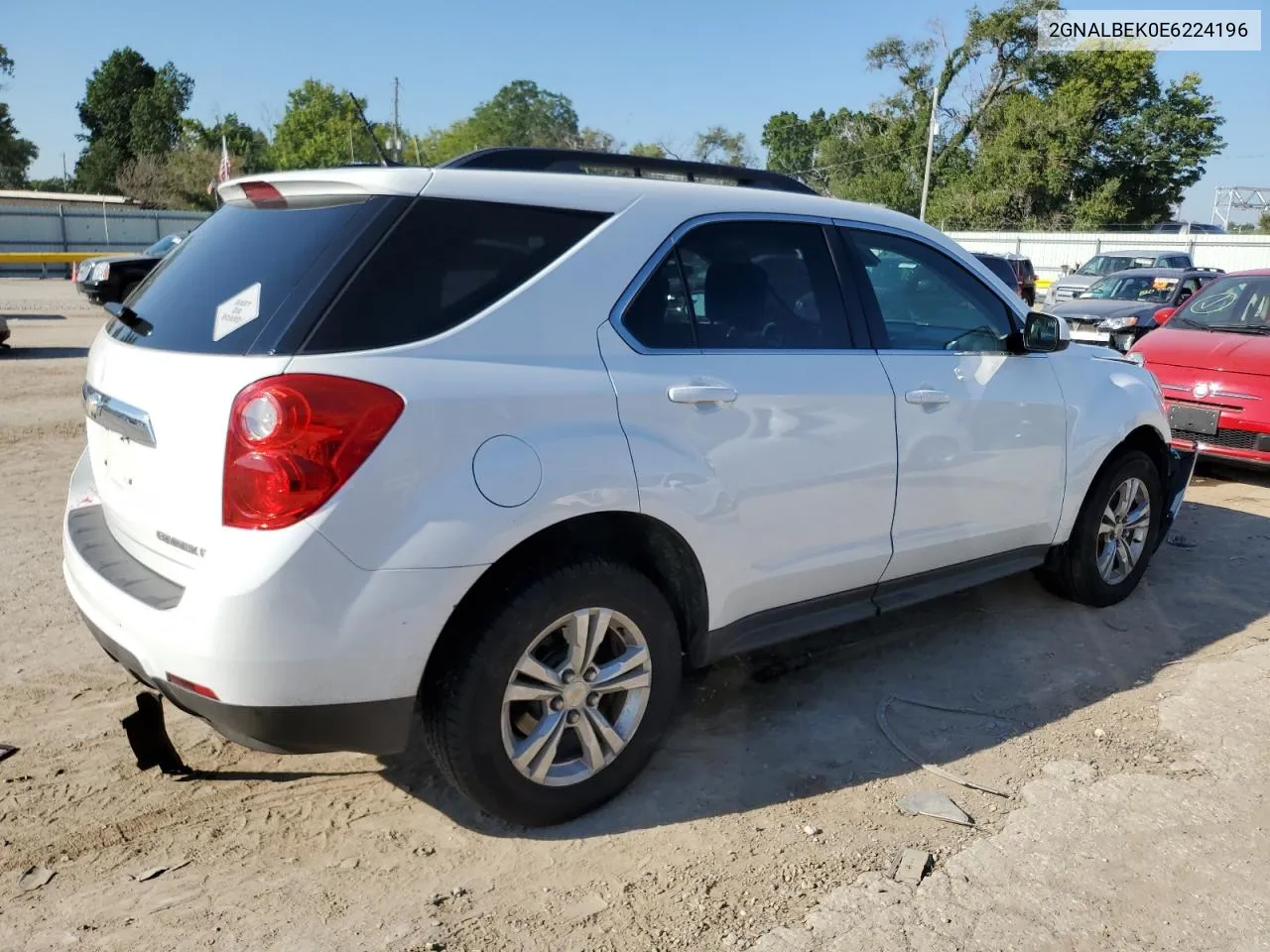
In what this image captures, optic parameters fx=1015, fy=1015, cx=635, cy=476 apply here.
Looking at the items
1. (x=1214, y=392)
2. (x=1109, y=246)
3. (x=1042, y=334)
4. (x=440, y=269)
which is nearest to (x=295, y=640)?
(x=440, y=269)

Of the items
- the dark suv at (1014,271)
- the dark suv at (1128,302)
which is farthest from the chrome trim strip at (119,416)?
the dark suv at (1014,271)

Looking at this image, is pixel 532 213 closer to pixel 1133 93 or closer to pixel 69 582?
pixel 69 582

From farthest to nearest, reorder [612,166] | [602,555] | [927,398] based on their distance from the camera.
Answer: [927,398] < [612,166] < [602,555]

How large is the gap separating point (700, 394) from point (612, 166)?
2.94 ft

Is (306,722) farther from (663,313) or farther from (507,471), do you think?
(663,313)

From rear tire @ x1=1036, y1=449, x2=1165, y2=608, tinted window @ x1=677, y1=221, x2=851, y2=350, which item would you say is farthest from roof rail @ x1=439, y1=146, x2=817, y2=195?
rear tire @ x1=1036, y1=449, x2=1165, y2=608

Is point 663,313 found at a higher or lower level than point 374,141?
lower

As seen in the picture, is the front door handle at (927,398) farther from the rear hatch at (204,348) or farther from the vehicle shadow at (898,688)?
the rear hatch at (204,348)

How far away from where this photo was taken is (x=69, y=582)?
309 cm

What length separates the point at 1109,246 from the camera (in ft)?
124

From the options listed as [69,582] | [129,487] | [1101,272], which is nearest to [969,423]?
[129,487]

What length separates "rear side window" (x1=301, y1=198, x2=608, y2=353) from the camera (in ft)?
8.34

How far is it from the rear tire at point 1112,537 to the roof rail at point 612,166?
2.11 meters

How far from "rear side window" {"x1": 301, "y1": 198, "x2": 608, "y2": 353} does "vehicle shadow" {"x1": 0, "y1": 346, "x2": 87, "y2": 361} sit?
12718mm
